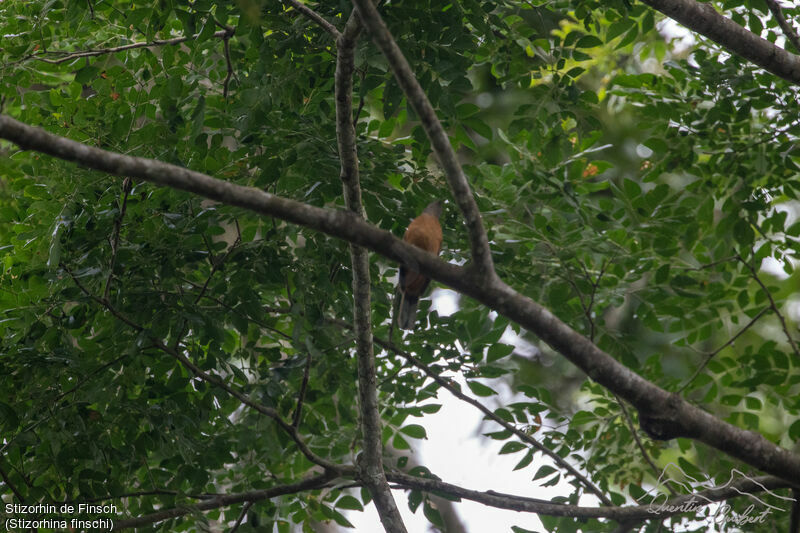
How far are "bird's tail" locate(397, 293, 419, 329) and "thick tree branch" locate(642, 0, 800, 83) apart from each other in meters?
1.91

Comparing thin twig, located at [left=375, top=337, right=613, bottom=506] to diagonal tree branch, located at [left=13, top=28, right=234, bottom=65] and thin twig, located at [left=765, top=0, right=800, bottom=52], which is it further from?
thin twig, located at [left=765, top=0, right=800, bottom=52]

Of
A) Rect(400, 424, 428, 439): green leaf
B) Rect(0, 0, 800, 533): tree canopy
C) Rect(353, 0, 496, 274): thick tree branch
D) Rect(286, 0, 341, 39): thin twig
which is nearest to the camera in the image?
Rect(353, 0, 496, 274): thick tree branch

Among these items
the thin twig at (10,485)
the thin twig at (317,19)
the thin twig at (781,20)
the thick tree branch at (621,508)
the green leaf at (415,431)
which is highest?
the thin twig at (781,20)

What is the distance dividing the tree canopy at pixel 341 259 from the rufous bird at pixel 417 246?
0.30ft

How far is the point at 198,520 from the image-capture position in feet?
11.0

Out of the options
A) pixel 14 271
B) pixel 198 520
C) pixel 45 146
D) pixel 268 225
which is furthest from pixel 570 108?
pixel 14 271

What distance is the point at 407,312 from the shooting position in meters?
3.96

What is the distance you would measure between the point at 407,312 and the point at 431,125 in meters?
1.72

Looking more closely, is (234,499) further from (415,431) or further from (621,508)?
(621,508)

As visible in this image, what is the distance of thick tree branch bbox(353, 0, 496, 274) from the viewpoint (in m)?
2.27

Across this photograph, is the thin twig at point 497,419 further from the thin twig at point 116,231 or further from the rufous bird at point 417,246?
the thin twig at point 116,231

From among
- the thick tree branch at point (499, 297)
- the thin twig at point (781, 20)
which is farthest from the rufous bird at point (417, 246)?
the thin twig at point (781, 20)

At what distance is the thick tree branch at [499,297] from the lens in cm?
231

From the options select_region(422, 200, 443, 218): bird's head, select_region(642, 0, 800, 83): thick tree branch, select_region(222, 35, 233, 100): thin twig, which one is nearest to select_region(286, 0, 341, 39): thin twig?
select_region(222, 35, 233, 100): thin twig
